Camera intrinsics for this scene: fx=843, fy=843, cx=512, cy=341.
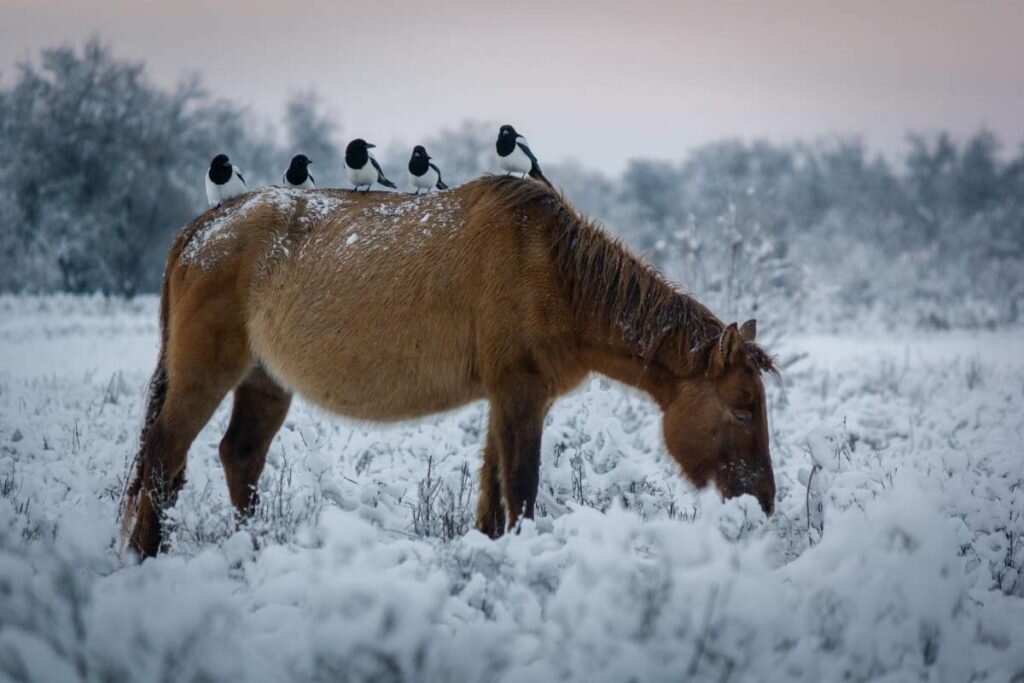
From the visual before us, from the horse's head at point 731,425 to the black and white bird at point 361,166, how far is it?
3.41 m

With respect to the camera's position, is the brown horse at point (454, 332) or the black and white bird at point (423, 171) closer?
the brown horse at point (454, 332)

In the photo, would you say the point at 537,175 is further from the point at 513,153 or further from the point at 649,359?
the point at 649,359

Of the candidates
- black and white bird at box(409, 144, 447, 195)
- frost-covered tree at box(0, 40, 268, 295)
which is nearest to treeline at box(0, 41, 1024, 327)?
frost-covered tree at box(0, 40, 268, 295)

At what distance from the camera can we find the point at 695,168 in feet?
259

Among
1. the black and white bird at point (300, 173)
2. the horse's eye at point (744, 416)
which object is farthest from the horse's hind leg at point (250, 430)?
the horse's eye at point (744, 416)

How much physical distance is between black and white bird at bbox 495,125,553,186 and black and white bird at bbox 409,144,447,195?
0.74 metres

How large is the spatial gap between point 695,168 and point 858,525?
7893 cm

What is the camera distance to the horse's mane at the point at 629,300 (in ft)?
16.0

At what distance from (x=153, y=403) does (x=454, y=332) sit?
215 centimetres

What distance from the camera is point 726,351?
15.3 ft

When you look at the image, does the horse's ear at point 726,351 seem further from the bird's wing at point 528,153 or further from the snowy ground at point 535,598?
the bird's wing at point 528,153

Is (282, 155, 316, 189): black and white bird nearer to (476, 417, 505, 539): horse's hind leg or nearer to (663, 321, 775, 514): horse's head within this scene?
(476, 417, 505, 539): horse's hind leg

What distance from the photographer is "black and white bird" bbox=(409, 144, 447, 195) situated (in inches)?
289

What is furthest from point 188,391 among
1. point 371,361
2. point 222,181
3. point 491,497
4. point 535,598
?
point 535,598
